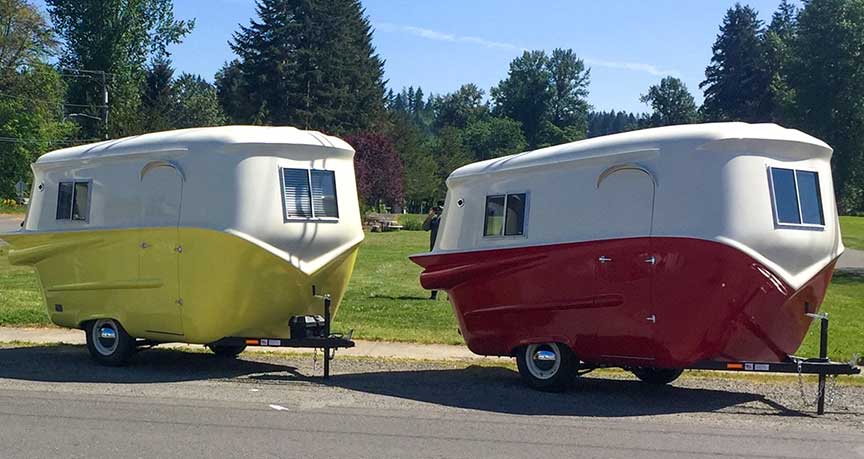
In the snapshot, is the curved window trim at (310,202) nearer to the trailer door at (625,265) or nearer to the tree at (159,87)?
the trailer door at (625,265)

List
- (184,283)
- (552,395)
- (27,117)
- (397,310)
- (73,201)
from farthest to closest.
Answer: (27,117)
(397,310)
(73,201)
(184,283)
(552,395)

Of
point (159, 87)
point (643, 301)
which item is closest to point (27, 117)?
point (159, 87)

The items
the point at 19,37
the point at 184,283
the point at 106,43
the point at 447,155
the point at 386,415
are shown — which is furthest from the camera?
the point at 447,155

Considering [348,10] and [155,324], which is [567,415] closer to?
[155,324]

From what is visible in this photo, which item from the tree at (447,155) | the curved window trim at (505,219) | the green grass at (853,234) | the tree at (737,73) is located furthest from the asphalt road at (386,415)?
the tree at (737,73)

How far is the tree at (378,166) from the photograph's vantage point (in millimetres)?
61750

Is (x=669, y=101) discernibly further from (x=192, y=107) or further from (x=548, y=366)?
(x=548, y=366)

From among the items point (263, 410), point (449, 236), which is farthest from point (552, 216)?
point (263, 410)

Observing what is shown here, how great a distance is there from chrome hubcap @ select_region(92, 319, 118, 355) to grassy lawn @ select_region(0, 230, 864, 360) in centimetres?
392

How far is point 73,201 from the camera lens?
471 inches

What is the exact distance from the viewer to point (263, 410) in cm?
911

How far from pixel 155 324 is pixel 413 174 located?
65275mm

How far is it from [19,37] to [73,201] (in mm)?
39016

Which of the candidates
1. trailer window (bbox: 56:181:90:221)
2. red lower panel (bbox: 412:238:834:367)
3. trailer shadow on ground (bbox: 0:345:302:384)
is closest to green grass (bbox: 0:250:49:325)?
trailer shadow on ground (bbox: 0:345:302:384)
